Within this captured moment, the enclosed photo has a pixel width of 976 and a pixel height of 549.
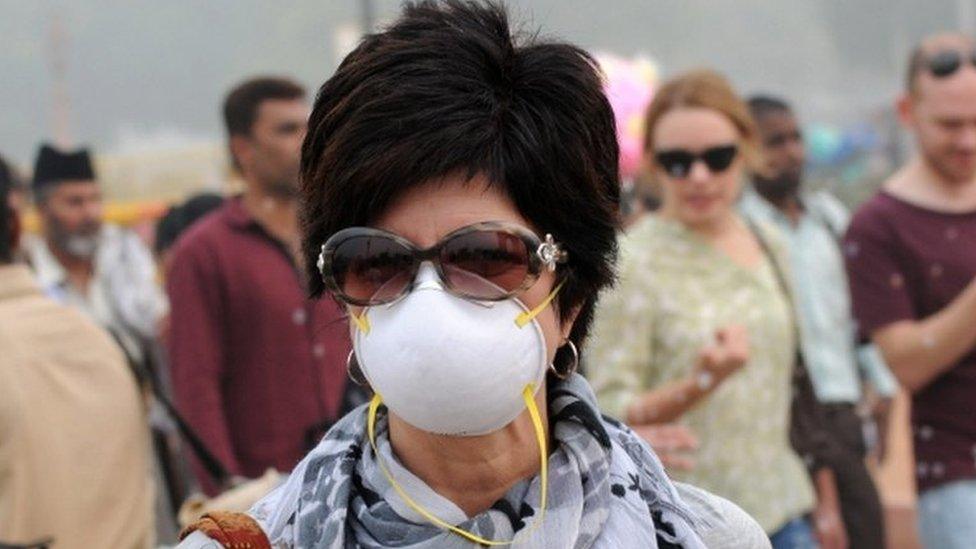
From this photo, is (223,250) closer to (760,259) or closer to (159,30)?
(760,259)

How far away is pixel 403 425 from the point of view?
7.50 ft

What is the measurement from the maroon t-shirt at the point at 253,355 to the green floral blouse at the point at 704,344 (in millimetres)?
1224

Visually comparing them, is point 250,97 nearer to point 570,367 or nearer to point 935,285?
point 935,285

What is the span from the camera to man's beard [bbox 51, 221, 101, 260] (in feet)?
29.9

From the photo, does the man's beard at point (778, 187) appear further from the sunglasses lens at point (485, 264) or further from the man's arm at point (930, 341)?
the sunglasses lens at point (485, 264)

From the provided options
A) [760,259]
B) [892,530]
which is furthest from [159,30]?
[760,259]

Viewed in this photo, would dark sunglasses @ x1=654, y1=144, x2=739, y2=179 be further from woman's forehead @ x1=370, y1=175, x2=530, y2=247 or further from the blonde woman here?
woman's forehead @ x1=370, y1=175, x2=530, y2=247

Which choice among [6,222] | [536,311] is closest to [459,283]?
[536,311]

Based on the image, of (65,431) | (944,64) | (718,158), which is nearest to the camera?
(65,431)

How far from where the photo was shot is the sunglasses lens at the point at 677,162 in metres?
5.46

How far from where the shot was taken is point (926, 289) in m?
5.56

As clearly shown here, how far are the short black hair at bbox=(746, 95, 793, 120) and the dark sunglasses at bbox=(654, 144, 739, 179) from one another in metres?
3.03

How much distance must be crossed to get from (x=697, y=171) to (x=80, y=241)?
4.49 m

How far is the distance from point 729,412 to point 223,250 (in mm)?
1903
